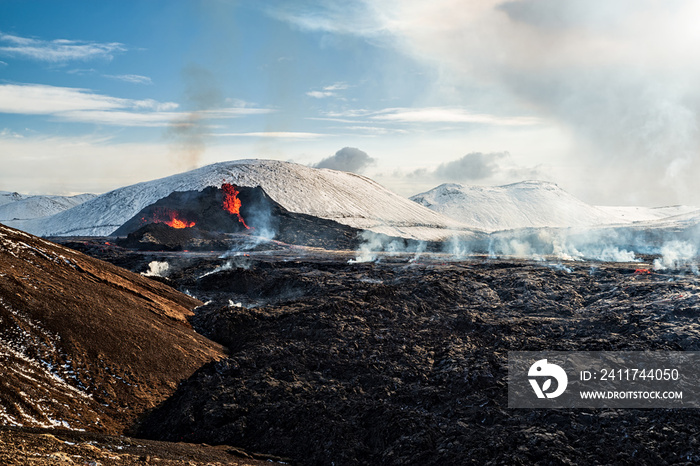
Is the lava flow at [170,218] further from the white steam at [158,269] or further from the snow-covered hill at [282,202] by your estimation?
the white steam at [158,269]

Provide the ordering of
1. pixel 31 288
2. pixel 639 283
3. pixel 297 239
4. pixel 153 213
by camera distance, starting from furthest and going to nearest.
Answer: pixel 153 213
pixel 297 239
pixel 639 283
pixel 31 288

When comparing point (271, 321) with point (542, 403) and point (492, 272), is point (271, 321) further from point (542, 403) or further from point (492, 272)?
point (492, 272)

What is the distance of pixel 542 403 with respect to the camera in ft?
41.0

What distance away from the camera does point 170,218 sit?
76.0 meters

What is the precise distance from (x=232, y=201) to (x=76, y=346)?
6889 cm

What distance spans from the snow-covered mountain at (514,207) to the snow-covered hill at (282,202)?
183ft

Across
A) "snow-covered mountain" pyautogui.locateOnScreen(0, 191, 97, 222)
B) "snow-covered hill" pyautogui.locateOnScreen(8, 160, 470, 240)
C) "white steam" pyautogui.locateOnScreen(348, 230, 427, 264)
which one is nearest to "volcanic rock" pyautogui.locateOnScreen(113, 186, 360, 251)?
"white steam" pyautogui.locateOnScreen(348, 230, 427, 264)

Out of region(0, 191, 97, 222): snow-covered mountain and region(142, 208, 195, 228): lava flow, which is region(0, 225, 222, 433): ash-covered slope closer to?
region(142, 208, 195, 228): lava flow

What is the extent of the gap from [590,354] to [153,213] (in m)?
76.6

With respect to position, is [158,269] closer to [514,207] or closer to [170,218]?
[170,218]

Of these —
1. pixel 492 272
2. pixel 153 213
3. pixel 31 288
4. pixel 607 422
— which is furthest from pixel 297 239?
pixel 607 422

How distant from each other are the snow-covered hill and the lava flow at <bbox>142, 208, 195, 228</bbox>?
10436 mm

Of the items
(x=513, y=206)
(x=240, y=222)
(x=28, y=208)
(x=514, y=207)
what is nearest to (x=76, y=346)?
(x=240, y=222)

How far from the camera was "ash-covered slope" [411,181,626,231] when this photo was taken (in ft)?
521
